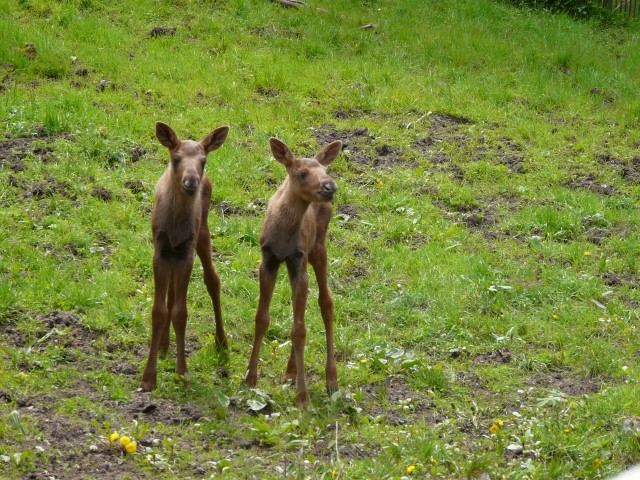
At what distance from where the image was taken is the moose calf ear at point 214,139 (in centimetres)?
795

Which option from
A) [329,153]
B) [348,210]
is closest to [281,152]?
[329,153]

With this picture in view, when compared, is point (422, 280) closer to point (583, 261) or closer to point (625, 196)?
point (583, 261)

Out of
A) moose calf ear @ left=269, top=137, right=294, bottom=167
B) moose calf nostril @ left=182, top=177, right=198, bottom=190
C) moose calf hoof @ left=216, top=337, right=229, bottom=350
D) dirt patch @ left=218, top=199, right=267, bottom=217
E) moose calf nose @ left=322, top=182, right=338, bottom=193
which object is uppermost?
moose calf ear @ left=269, top=137, right=294, bottom=167

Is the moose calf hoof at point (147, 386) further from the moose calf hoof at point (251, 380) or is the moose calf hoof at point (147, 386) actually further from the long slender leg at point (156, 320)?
the moose calf hoof at point (251, 380)

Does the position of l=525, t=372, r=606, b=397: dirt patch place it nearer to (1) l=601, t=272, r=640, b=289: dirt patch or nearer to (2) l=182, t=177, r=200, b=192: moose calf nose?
(1) l=601, t=272, r=640, b=289: dirt patch

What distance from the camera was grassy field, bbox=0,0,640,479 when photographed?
700 centimetres

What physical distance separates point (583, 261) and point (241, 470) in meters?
5.49

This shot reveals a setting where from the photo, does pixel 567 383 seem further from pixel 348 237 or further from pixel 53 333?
pixel 53 333

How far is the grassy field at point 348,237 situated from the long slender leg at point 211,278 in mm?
138

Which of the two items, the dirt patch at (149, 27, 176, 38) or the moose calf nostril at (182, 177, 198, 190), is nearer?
the moose calf nostril at (182, 177, 198, 190)

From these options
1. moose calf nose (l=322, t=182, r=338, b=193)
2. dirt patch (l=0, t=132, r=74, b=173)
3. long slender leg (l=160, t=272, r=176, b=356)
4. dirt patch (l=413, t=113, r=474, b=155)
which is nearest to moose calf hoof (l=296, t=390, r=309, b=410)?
long slender leg (l=160, t=272, r=176, b=356)

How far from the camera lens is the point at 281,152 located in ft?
26.1

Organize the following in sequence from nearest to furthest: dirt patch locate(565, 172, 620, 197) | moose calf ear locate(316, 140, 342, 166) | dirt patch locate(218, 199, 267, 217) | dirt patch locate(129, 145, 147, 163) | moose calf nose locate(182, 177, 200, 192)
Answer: moose calf nose locate(182, 177, 200, 192) < moose calf ear locate(316, 140, 342, 166) < dirt patch locate(218, 199, 267, 217) < dirt patch locate(129, 145, 147, 163) < dirt patch locate(565, 172, 620, 197)

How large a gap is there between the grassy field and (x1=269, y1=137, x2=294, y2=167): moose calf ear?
1732 mm
